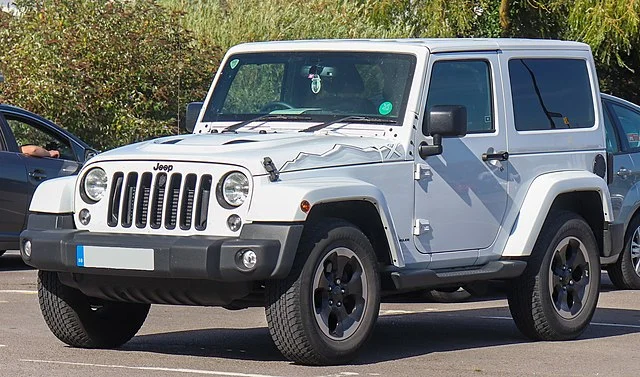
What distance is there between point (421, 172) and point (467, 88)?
3.13 feet

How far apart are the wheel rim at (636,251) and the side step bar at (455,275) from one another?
14.1 feet

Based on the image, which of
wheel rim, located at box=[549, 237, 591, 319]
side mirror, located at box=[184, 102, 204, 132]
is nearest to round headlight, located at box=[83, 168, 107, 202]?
side mirror, located at box=[184, 102, 204, 132]

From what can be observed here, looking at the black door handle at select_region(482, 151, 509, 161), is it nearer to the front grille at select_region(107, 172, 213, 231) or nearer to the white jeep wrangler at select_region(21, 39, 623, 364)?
the white jeep wrangler at select_region(21, 39, 623, 364)

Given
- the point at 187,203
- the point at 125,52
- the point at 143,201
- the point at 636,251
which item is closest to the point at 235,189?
the point at 187,203

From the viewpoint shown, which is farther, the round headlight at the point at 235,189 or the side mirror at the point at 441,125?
the side mirror at the point at 441,125

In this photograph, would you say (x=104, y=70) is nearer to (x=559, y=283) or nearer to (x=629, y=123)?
(x=629, y=123)

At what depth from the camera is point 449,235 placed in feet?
30.5

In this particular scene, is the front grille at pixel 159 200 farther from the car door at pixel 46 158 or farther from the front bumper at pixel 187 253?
the car door at pixel 46 158

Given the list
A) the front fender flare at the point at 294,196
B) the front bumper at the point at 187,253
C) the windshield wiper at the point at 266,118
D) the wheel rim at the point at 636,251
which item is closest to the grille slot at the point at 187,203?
the front bumper at the point at 187,253

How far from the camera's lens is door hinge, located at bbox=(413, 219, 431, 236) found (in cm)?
901

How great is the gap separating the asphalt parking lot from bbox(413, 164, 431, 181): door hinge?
1.11 metres

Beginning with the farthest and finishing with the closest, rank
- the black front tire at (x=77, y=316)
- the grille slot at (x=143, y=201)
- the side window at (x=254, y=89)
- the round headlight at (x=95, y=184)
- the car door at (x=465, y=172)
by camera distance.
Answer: the side window at (x=254, y=89), the car door at (x=465, y=172), the black front tire at (x=77, y=316), the round headlight at (x=95, y=184), the grille slot at (x=143, y=201)

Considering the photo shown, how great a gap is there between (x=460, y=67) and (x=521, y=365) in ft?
6.98

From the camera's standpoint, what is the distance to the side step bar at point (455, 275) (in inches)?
347
